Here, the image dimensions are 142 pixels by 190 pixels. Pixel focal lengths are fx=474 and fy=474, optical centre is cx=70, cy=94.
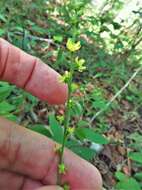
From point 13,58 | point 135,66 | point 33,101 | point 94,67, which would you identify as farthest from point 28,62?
point 135,66

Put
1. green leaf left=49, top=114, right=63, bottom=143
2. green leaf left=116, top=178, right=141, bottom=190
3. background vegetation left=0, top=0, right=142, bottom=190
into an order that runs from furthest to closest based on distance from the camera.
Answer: background vegetation left=0, top=0, right=142, bottom=190, green leaf left=116, top=178, right=141, bottom=190, green leaf left=49, top=114, right=63, bottom=143

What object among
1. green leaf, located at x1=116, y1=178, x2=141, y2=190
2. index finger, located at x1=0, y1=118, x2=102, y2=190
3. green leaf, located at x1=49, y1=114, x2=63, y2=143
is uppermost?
green leaf, located at x1=49, y1=114, x2=63, y2=143

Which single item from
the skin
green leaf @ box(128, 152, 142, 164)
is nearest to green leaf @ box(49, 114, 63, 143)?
the skin

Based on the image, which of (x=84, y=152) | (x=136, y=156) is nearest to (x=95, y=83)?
(x=136, y=156)

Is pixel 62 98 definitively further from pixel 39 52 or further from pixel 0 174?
pixel 39 52

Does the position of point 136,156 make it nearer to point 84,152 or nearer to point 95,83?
point 84,152

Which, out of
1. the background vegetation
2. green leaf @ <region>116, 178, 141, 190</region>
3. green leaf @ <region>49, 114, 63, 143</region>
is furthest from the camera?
the background vegetation

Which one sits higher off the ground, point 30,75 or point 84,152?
point 30,75

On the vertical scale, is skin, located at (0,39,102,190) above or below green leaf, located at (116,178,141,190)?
above

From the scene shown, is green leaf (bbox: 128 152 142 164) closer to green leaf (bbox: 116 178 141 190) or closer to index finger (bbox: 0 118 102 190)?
green leaf (bbox: 116 178 141 190)
